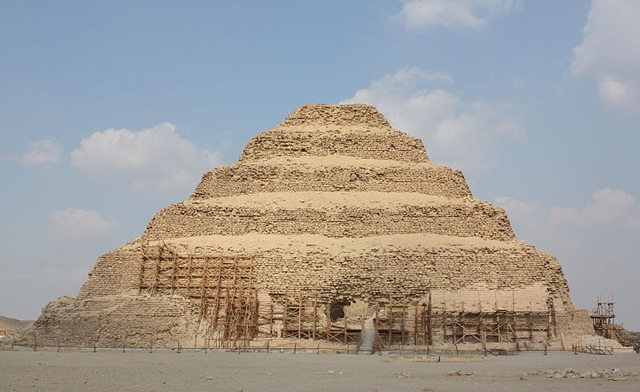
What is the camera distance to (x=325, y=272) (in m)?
40.4

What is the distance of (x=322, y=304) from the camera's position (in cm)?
3972

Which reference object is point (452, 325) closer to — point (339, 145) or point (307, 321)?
point (307, 321)

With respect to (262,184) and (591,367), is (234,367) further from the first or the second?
(262,184)

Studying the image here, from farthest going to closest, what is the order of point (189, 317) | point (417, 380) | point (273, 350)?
point (189, 317) < point (273, 350) < point (417, 380)

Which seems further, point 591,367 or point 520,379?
point 591,367

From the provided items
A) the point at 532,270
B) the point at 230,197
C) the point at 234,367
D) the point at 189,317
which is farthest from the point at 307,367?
the point at 230,197

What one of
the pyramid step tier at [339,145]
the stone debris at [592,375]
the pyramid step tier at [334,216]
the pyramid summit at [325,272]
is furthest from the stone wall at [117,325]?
the stone debris at [592,375]

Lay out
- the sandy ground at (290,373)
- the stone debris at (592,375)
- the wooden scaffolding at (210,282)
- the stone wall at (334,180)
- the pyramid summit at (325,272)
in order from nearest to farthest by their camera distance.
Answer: the sandy ground at (290,373) → the stone debris at (592,375) → the pyramid summit at (325,272) → the wooden scaffolding at (210,282) → the stone wall at (334,180)

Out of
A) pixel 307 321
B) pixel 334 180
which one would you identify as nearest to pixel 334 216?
pixel 334 180

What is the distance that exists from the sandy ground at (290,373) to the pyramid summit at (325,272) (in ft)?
23.1

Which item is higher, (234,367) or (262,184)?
(262,184)

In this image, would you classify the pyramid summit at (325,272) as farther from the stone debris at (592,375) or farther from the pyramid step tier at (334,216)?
the stone debris at (592,375)

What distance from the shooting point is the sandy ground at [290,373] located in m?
19.4

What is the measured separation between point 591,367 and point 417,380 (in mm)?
8567
